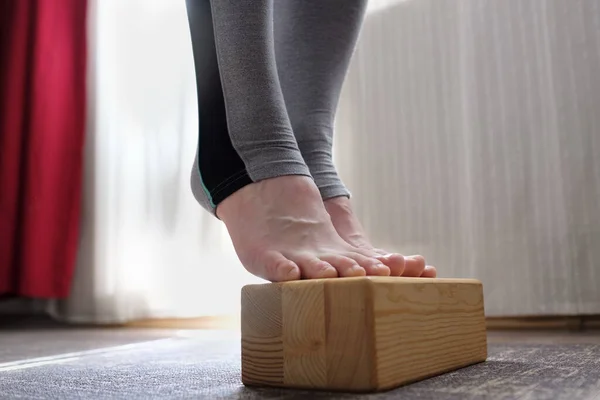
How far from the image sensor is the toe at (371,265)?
1.93ft

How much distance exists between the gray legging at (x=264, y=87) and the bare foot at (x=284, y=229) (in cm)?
2

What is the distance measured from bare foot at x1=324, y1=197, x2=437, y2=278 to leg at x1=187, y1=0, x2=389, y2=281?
37 millimetres

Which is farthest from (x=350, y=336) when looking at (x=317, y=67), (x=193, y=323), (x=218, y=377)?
(x=193, y=323)

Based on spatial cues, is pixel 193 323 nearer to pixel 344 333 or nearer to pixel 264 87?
pixel 264 87

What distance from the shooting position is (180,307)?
6.57 ft

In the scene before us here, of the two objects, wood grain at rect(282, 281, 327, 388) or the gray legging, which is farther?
the gray legging

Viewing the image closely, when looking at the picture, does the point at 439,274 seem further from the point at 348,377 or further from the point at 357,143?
the point at 348,377

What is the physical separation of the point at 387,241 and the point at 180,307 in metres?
0.79

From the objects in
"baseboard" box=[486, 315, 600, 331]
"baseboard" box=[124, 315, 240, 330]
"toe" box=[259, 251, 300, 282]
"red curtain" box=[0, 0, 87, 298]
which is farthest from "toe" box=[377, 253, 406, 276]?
"red curtain" box=[0, 0, 87, 298]

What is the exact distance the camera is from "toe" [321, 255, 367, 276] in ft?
1.86

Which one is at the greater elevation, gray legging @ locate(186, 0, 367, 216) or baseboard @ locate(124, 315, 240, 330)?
gray legging @ locate(186, 0, 367, 216)

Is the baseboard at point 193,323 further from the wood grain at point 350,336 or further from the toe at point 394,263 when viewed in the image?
the wood grain at point 350,336

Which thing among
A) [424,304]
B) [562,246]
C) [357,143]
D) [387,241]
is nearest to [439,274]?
[387,241]

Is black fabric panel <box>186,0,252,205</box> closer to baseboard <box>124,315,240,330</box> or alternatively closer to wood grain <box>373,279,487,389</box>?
wood grain <box>373,279,487,389</box>
